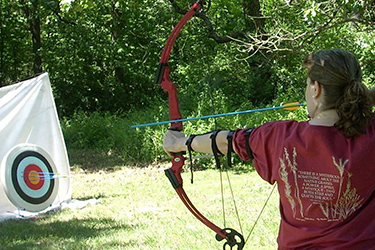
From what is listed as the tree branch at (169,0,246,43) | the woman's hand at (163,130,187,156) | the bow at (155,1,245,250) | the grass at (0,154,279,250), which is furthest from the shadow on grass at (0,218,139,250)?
the tree branch at (169,0,246,43)

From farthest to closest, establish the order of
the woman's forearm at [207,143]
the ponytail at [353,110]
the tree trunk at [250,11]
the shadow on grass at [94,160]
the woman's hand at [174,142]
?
the tree trunk at [250,11] → the shadow on grass at [94,160] → the woman's hand at [174,142] → the woman's forearm at [207,143] → the ponytail at [353,110]

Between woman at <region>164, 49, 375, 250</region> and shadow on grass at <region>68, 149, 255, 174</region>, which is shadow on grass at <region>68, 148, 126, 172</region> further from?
woman at <region>164, 49, 375, 250</region>

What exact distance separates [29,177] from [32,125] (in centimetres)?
48

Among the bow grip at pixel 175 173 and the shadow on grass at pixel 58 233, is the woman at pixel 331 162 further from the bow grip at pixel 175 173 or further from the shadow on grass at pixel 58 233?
the shadow on grass at pixel 58 233

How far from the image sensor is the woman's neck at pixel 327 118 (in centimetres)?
140

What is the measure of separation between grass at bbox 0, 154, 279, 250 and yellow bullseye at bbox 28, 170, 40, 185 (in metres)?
0.34

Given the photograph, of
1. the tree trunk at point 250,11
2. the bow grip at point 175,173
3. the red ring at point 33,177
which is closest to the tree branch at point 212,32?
the tree trunk at point 250,11

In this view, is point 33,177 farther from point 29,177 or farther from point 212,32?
point 212,32

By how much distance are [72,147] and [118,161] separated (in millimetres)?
1578

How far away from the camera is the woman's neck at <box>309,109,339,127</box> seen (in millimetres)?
1401

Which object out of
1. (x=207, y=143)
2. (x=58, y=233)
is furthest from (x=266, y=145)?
(x=58, y=233)

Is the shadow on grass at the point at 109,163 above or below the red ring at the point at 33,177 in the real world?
below

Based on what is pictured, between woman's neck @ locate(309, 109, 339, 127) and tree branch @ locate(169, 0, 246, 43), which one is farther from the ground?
tree branch @ locate(169, 0, 246, 43)

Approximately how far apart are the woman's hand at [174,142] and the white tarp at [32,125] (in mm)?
2866
